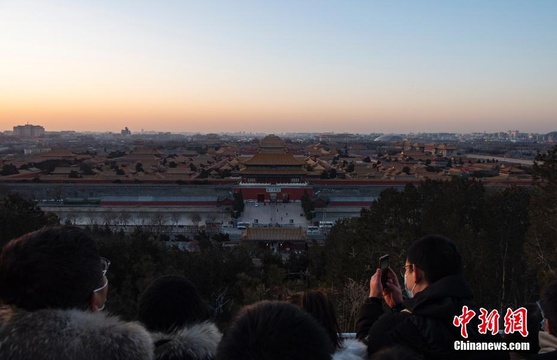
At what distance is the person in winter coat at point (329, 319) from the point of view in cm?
152

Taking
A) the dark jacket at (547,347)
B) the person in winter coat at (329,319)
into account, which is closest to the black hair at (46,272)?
the person in winter coat at (329,319)

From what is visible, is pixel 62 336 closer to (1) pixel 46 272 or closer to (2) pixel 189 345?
(1) pixel 46 272

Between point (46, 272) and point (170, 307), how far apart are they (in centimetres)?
53

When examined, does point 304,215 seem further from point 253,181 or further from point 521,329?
point 521,329

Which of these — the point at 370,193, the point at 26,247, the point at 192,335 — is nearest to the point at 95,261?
the point at 26,247

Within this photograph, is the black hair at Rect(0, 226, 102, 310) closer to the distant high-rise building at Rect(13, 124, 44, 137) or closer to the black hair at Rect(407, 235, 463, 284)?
the black hair at Rect(407, 235, 463, 284)

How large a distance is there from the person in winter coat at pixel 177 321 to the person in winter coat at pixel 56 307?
0.69 ft

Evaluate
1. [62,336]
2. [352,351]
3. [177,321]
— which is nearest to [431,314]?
[352,351]

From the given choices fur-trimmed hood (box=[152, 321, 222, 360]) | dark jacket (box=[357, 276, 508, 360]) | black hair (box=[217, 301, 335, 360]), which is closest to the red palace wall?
dark jacket (box=[357, 276, 508, 360])

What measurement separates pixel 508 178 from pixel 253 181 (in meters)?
12.6

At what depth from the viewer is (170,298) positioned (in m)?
1.69

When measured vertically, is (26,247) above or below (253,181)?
above

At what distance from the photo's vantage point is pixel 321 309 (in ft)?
5.35

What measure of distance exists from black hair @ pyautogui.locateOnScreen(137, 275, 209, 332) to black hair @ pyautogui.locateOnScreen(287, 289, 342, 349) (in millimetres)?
338
